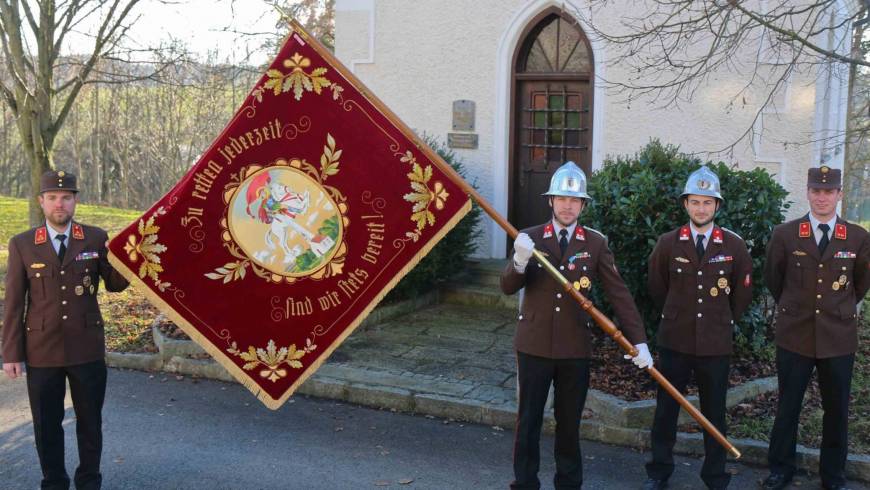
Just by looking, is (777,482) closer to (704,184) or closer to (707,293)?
(707,293)

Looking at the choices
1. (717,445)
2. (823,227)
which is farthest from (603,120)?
(717,445)

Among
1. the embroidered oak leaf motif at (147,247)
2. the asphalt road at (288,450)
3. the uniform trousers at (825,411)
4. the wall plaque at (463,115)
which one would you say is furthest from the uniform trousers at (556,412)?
the wall plaque at (463,115)

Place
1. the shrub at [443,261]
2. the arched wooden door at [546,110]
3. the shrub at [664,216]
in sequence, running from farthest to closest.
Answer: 1. the arched wooden door at [546,110]
2. the shrub at [443,261]
3. the shrub at [664,216]

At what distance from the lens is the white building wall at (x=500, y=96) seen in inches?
392

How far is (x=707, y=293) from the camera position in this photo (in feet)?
17.6

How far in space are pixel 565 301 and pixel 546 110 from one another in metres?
6.85

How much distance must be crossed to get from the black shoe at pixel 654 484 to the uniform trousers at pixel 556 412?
58 cm

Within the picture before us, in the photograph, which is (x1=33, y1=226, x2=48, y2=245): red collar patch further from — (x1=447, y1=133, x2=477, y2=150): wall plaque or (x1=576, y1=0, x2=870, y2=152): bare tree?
Answer: (x1=447, y1=133, x2=477, y2=150): wall plaque

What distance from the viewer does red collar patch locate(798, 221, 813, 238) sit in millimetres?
5406

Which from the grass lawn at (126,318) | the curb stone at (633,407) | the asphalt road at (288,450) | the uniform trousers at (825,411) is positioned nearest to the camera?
the uniform trousers at (825,411)

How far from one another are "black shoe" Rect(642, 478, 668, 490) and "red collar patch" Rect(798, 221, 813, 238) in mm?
1848

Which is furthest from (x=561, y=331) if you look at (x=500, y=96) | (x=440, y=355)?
(x=500, y=96)

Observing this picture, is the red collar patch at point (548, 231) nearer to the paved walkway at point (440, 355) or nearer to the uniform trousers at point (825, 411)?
the uniform trousers at point (825, 411)

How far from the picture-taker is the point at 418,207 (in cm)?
510
